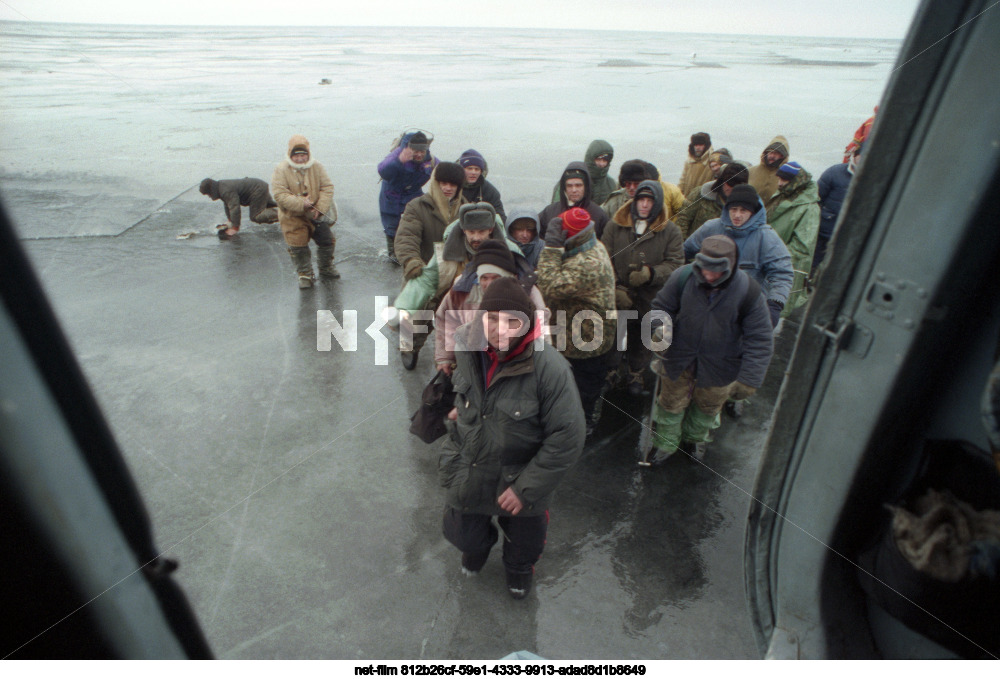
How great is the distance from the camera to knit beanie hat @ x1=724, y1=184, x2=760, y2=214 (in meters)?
3.81

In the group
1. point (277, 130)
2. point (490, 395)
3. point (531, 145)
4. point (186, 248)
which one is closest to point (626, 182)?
point (490, 395)

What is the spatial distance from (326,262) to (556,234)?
3.84m

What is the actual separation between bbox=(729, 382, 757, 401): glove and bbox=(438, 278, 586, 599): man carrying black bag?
4.92 ft

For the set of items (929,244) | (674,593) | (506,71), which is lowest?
(674,593)

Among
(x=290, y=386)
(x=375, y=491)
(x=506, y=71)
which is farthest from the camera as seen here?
(x=506, y=71)

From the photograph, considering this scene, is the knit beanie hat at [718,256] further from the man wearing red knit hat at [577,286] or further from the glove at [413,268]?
the glove at [413,268]

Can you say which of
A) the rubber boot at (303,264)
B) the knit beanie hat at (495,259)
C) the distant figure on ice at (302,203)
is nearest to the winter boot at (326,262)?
the distant figure on ice at (302,203)

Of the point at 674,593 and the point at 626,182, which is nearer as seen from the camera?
the point at 674,593

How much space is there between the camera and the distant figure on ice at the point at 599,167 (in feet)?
19.0

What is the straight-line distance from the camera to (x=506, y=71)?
32094mm

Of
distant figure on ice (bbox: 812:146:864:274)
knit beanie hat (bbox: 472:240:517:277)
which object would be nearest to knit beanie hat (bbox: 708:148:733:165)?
distant figure on ice (bbox: 812:146:864:274)

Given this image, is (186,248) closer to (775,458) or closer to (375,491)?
(375,491)

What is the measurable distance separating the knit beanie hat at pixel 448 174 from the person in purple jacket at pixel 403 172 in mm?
1364

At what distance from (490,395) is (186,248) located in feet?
21.3
